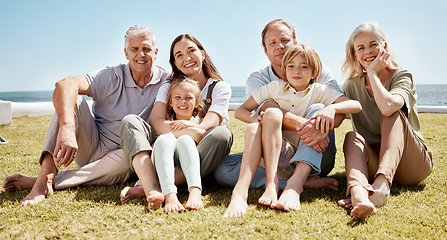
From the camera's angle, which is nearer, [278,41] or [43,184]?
[43,184]

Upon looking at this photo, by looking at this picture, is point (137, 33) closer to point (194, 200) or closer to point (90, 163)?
point (90, 163)

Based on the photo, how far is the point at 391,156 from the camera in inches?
110

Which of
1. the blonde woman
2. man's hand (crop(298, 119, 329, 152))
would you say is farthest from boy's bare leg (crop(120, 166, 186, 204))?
the blonde woman

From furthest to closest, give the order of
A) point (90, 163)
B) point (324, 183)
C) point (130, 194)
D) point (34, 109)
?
point (34, 109) < point (90, 163) < point (324, 183) < point (130, 194)

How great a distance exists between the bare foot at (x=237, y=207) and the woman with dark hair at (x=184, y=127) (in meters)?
0.49

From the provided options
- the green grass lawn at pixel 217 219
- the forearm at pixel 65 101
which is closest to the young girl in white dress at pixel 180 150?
the green grass lawn at pixel 217 219

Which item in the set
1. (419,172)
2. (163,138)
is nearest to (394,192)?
(419,172)

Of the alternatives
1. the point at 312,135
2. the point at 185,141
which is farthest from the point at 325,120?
the point at 185,141

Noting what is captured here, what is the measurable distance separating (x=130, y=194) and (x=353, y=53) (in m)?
2.34

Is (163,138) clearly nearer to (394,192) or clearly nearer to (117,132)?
(117,132)

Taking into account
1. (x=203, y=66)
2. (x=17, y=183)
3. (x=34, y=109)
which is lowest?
(x=34, y=109)

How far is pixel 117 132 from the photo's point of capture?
3723mm

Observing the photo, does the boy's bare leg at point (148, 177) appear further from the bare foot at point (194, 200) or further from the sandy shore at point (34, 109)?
the sandy shore at point (34, 109)

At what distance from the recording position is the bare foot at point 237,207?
2504 millimetres
